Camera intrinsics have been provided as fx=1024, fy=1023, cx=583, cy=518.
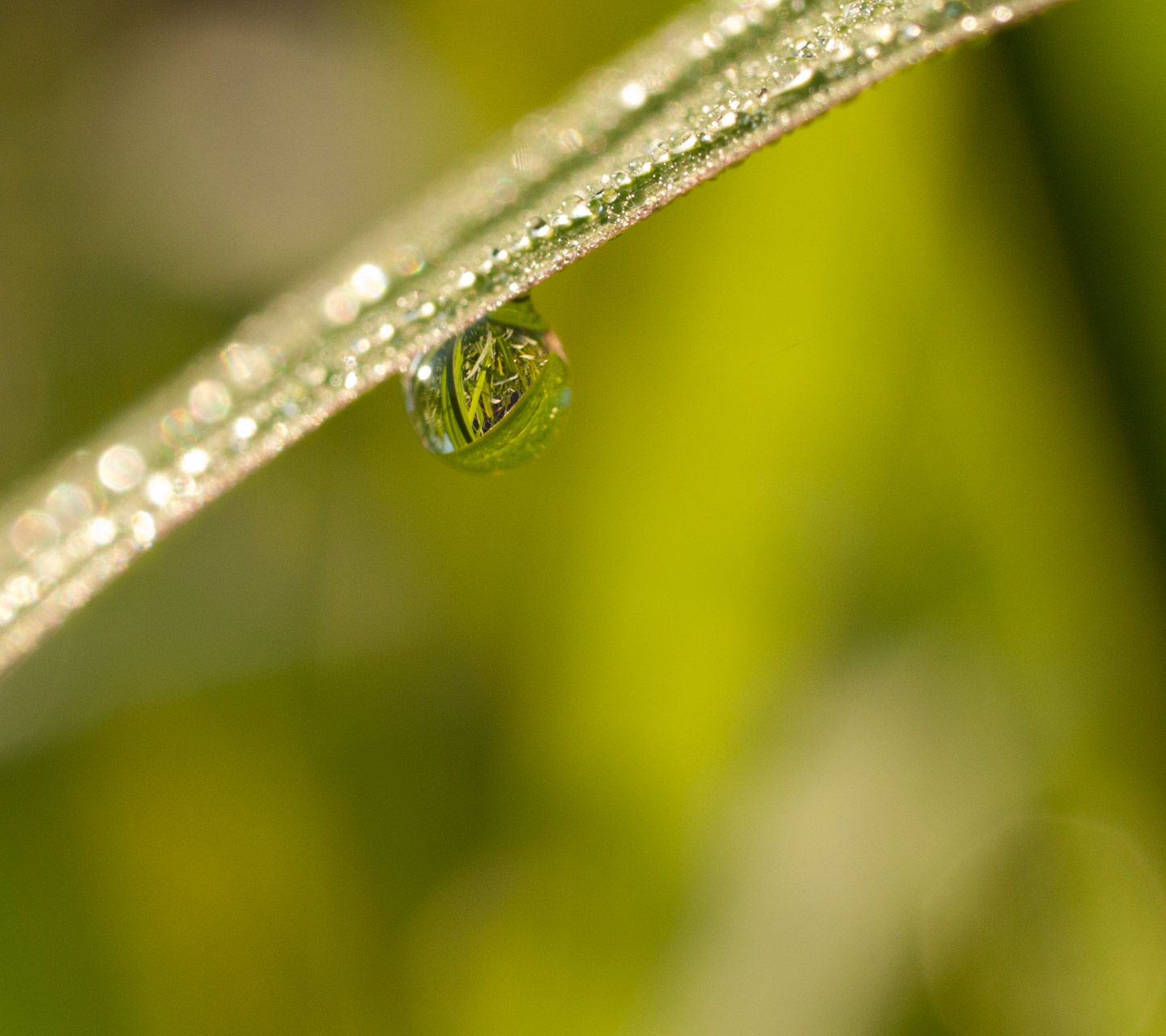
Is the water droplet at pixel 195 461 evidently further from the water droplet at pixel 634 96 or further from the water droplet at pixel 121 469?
the water droplet at pixel 634 96

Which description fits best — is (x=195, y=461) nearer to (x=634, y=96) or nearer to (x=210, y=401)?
(x=210, y=401)

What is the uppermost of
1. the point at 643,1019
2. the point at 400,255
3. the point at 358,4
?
the point at 358,4

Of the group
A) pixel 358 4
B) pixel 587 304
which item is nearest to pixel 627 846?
pixel 587 304

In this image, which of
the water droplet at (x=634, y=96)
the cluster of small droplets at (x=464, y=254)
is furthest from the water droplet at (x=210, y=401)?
the water droplet at (x=634, y=96)

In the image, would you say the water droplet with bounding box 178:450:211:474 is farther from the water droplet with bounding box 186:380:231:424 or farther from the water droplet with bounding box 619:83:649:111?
the water droplet with bounding box 619:83:649:111

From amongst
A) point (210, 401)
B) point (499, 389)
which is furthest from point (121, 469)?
point (499, 389)

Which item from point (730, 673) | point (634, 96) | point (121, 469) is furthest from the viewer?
point (730, 673)

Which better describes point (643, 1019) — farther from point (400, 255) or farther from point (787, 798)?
point (400, 255)
